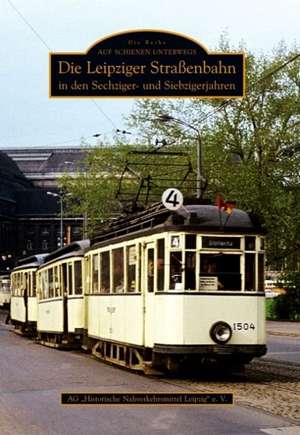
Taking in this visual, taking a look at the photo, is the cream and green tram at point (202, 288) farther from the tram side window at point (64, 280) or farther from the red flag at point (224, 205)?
the tram side window at point (64, 280)

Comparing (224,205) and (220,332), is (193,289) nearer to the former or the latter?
(220,332)

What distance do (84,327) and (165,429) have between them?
13.6 meters

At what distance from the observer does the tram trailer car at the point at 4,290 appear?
254ft

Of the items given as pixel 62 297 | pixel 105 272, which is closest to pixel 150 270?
pixel 105 272

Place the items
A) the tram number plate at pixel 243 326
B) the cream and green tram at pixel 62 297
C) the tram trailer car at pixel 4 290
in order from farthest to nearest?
1. the tram trailer car at pixel 4 290
2. the cream and green tram at pixel 62 297
3. the tram number plate at pixel 243 326

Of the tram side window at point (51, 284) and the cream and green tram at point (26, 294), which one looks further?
the cream and green tram at point (26, 294)

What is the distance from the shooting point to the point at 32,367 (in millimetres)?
21594

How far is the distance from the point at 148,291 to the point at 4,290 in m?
62.2

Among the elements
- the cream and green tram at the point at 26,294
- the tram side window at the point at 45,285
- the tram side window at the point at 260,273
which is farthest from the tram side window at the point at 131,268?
the cream and green tram at the point at 26,294

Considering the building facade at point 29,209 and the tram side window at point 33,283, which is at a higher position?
the building facade at point 29,209

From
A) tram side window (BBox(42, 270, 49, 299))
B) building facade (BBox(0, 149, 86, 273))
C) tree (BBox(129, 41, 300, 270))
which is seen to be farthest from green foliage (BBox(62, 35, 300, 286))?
building facade (BBox(0, 149, 86, 273))

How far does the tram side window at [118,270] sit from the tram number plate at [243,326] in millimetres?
3347

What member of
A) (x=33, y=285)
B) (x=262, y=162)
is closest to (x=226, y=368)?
(x=33, y=285)

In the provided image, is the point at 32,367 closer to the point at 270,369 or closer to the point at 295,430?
the point at 270,369
